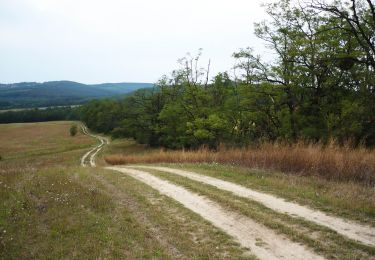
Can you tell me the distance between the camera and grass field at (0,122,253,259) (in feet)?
22.2

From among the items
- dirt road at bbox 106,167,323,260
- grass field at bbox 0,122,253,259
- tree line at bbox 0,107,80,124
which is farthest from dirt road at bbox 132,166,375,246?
tree line at bbox 0,107,80,124

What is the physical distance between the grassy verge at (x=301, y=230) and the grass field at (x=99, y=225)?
1094 millimetres

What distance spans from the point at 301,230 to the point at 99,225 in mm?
4475

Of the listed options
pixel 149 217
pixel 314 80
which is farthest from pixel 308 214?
pixel 314 80

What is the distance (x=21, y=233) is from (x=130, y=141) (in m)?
67.6

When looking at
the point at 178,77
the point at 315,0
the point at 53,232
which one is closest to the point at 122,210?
the point at 53,232

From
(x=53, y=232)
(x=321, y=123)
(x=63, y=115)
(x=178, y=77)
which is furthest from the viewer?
(x=63, y=115)

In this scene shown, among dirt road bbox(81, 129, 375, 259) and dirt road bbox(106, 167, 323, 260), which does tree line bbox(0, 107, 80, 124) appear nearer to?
dirt road bbox(81, 129, 375, 259)

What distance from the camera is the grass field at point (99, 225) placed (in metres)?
6.75

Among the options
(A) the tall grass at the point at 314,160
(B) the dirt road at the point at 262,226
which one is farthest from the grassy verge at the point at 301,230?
(A) the tall grass at the point at 314,160

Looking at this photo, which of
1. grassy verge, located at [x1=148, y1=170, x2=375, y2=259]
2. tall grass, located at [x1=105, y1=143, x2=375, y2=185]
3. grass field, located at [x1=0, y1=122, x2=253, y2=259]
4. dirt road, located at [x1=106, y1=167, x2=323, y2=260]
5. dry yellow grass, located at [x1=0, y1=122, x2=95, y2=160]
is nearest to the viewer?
grassy verge, located at [x1=148, y1=170, x2=375, y2=259]

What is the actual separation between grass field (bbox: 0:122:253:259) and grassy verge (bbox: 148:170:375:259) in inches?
43.1

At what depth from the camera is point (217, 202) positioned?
380 inches

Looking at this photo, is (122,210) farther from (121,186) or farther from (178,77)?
(178,77)
